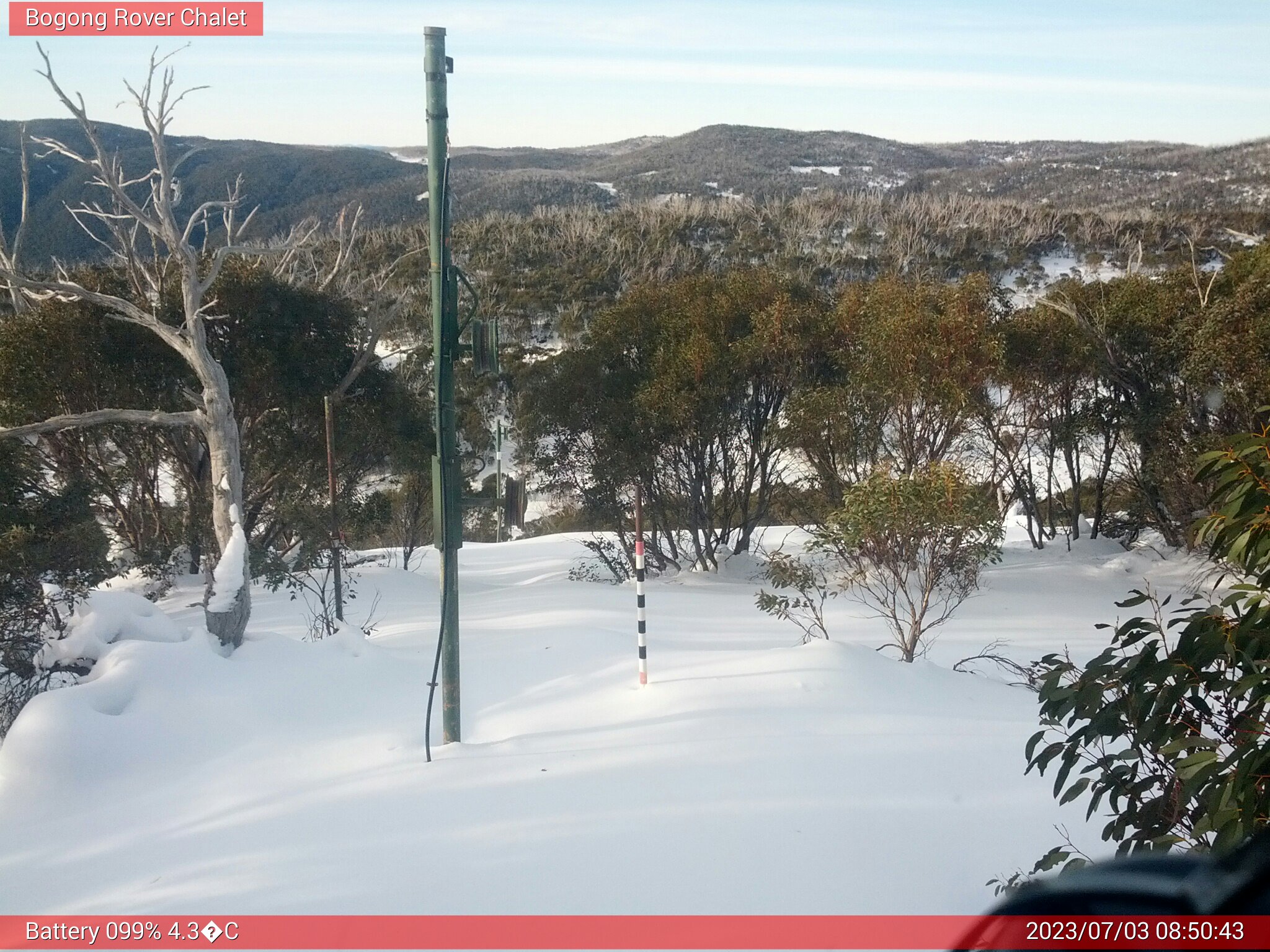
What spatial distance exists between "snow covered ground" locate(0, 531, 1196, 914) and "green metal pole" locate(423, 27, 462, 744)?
457 mm

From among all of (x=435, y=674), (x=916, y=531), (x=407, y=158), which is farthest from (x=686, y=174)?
(x=435, y=674)

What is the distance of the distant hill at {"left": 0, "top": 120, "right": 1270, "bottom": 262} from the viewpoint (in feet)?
129

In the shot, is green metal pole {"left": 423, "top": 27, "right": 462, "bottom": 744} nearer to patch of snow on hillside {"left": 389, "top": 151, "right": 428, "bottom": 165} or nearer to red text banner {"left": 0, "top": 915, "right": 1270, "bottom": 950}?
red text banner {"left": 0, "top": 915, "right": 1270, "bottom": 950}

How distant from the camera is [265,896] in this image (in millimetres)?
3268

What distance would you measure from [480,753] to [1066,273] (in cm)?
3091

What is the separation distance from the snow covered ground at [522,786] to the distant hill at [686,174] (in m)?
29.5

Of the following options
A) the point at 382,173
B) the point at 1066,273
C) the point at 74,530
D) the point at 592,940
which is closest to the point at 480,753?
the point at 592,940

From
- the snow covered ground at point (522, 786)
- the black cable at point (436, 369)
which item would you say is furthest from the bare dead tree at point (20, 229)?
the black cable at point (436, 369)

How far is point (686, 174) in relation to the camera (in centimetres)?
5778

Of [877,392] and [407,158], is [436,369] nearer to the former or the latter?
[877,392]

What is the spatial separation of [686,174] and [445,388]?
2207 inches

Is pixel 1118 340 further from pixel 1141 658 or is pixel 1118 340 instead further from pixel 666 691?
pixel 1141 658

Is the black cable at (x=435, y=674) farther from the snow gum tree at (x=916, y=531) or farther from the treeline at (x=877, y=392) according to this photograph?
the treeline at (x=877, y=392)

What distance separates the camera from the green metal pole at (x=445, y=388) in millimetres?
4660
